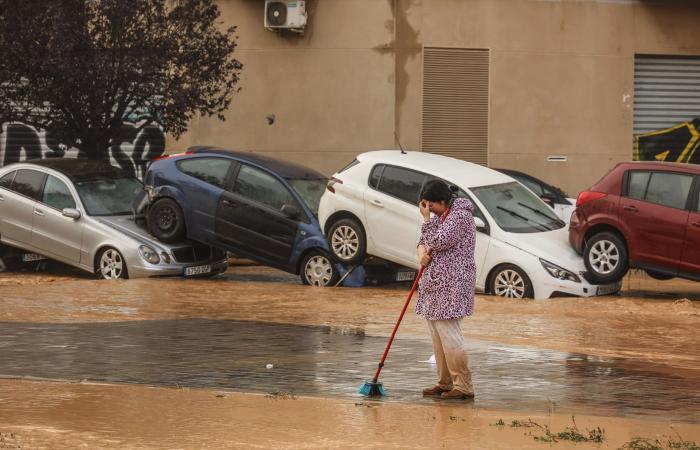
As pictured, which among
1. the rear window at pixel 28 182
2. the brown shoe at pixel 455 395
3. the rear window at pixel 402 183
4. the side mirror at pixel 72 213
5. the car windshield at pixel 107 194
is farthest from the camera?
the rear window at pixel 28 182

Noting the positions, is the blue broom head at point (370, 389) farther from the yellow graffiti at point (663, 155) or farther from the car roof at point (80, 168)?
the yellow graffiti at point (663, 155)

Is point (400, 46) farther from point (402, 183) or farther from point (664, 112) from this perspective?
point (402, 183)

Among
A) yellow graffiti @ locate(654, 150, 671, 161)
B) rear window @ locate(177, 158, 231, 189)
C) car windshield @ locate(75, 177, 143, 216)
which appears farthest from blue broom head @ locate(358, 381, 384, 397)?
yellow graffiti @ locate(654, 150, 671, 161)

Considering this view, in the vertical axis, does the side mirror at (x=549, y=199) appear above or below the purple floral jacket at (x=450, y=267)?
below

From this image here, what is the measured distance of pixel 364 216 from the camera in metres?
17.8

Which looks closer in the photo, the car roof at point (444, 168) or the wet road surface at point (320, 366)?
the wet road surface at point (320, 366)

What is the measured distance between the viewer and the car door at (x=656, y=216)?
16.5 m

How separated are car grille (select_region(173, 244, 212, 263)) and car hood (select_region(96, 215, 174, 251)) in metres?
0.10

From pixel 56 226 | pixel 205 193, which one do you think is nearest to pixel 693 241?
pixel 205 193

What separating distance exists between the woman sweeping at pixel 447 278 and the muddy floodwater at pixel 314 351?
0.32m

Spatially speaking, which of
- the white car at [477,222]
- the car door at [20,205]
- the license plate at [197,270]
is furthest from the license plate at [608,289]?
the car door at [20,205]

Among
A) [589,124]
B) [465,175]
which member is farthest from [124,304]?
[589,124]

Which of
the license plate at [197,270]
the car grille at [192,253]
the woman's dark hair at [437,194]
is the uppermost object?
A: the woman's dark hair at [437,194]

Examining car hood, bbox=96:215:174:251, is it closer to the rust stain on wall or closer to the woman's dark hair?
the woman's dark hair
